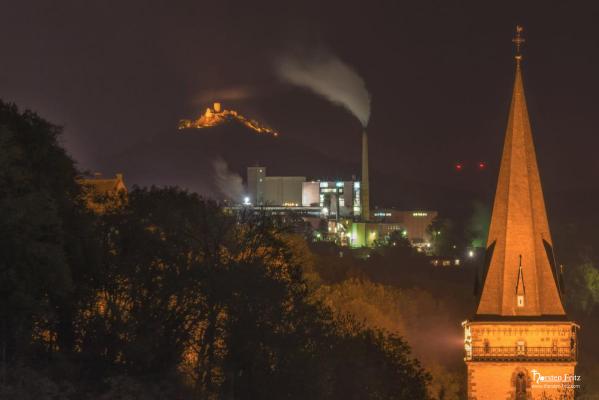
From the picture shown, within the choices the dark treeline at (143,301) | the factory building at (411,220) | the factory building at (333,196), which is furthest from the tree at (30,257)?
the factory building at (411,220)

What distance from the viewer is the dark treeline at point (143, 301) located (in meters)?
26.3

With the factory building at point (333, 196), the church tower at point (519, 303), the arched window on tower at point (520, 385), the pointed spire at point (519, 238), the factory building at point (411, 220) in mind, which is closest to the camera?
the arched window on tower at point (520, 385)

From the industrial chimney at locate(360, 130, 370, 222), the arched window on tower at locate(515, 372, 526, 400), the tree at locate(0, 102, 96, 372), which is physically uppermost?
the industrial chimney at locate(360, 130, 370, 222)

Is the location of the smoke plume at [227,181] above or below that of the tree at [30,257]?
above

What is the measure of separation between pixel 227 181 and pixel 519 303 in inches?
4117

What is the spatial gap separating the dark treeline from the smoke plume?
109 metres

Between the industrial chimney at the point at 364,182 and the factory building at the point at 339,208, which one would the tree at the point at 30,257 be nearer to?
the industrial chimney at the point at 364,182

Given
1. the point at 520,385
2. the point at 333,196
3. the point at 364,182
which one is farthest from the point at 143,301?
the point at 333,196

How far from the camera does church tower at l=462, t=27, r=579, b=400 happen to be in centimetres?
5347

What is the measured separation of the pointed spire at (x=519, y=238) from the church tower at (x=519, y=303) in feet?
0.14

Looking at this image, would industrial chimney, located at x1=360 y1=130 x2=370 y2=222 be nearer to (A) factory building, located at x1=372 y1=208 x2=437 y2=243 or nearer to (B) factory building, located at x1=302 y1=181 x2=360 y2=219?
(B) factory building, located at x1=302 y1=181 x2=360 y2=219

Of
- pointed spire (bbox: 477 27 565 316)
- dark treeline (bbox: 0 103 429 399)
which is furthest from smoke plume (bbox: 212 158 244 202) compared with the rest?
dark treeline (bbox: 0 103 429 399)

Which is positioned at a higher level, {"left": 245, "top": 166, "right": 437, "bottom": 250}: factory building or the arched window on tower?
{"left": 245, "top": 166, "right": 437, "bottom": 250}: factory building

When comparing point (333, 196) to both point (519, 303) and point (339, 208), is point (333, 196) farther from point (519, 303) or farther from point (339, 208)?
point (519, 303)
